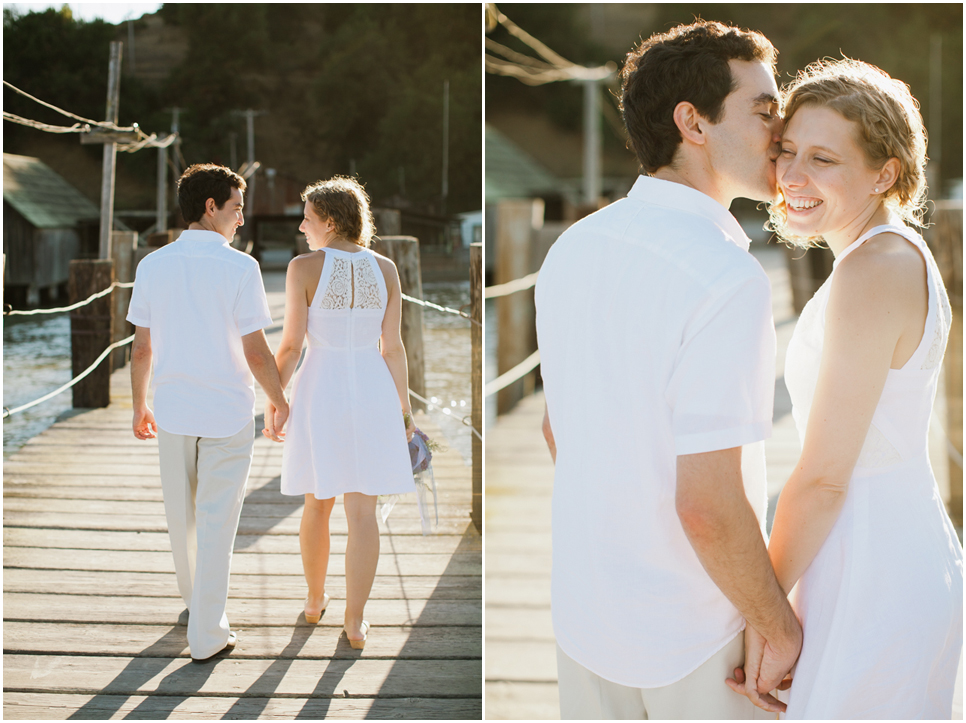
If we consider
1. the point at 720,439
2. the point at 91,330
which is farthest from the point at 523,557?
the point at 720,439

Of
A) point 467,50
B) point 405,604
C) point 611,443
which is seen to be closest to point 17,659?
point 405,604

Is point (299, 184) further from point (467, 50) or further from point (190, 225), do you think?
point (467, 50)

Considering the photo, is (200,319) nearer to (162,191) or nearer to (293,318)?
(293,318)

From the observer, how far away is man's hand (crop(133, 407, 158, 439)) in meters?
2.13

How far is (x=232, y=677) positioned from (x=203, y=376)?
2.56 ft

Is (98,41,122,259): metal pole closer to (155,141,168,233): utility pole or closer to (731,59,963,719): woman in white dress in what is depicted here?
(155,141,168,233): utility pole

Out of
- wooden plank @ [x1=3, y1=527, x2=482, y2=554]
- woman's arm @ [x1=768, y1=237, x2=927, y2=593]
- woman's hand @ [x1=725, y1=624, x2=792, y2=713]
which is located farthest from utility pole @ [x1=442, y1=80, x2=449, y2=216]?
woman's hand @ [x1=725, y1=624, x2=792, y2=713]

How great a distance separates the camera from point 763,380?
1.16m

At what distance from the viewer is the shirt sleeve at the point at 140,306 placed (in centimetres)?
205

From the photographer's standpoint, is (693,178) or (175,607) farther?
(175,607)

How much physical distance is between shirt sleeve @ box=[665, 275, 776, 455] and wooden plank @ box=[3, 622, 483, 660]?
4.33ft

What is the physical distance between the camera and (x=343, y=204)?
224 centimetres

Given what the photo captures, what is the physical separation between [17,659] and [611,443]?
1.73m

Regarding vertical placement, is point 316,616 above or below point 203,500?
below
